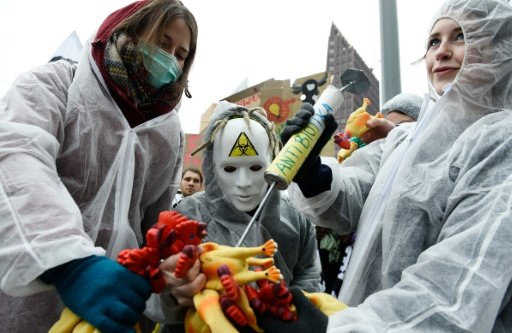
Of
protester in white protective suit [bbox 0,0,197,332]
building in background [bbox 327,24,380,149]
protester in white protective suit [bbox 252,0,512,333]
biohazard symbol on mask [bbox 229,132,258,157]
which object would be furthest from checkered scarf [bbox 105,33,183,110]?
building in background [bbox 327,24,380,149]

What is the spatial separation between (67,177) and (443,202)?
1127mm

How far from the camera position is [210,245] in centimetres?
100

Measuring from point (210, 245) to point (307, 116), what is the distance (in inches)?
22.2

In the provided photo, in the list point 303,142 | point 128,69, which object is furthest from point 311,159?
point 128,69

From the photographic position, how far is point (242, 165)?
189cm

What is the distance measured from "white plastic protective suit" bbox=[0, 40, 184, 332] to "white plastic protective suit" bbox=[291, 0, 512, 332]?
59 cm

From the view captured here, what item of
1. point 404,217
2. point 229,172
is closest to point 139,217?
point 229,172

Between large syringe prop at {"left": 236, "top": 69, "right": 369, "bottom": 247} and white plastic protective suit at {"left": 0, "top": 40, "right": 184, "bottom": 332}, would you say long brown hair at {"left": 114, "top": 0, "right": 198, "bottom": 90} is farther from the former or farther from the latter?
large syringe prop at {"left": 236, "top": 69, "right": 369, "bottom": 247}

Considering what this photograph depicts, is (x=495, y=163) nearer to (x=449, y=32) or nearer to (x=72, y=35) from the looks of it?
(x=449, y=32)

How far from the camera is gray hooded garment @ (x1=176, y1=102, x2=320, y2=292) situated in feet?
6.08

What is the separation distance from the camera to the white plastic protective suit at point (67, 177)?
96 centimetres

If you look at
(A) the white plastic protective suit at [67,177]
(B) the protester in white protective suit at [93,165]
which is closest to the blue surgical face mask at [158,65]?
(B) the protester in white protective suit at [93,165]

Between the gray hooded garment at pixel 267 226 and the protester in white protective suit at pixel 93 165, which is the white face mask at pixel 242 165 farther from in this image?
the protester in white protective suit at pixel 93 165

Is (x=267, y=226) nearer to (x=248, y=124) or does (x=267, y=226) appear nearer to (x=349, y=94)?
(x=248, y=124)
